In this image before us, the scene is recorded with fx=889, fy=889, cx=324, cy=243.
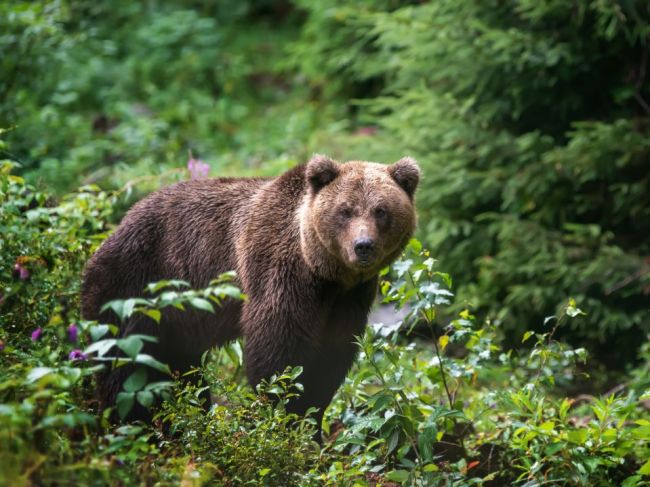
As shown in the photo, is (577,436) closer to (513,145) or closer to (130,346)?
(130,346)

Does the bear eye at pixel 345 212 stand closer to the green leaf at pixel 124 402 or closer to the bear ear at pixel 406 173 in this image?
the bear ear at pixel 406 173

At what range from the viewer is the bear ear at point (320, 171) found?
5035mm

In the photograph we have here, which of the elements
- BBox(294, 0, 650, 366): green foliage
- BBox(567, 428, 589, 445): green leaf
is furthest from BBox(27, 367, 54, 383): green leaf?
BBox(294, 0, 650, 366): green foliage

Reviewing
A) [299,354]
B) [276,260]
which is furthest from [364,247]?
[299,354]

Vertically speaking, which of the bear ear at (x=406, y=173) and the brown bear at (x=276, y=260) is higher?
the bear ear at (x=406, y=173)

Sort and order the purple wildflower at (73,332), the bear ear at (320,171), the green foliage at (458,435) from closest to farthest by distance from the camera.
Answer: the purple wildflower at (73,332) < the green foliage at (458,435) < the bear ear at (320,171)

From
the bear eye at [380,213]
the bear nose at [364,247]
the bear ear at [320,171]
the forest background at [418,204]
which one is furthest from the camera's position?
the bear ear at [320,171]

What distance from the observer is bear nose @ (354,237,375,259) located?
4668 millimetres

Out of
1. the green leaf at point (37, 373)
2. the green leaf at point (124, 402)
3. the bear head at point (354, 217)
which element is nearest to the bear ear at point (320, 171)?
the bear head at point (354, 217)

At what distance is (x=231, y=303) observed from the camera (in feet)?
16.7

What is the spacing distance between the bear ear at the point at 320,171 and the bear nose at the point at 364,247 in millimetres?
542

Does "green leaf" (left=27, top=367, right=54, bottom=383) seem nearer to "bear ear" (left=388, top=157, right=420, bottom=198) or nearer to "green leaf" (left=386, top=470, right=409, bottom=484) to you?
"green leaf" (left=386, top=470, right=409, bottom=484)

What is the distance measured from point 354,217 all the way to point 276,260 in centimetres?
50

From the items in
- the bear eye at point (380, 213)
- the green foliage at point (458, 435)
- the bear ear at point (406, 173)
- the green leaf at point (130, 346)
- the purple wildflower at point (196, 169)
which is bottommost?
the green foliage at point (458, 435)
